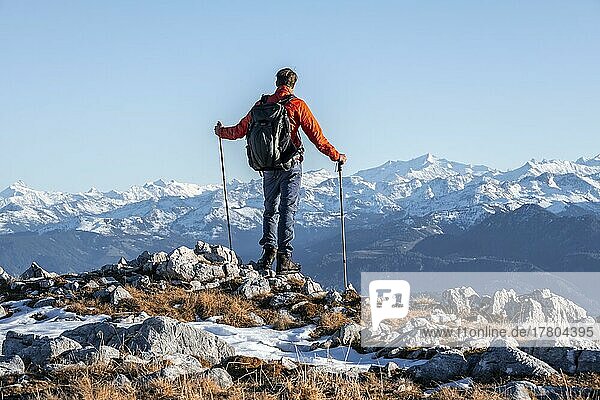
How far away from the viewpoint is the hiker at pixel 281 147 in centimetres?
1566

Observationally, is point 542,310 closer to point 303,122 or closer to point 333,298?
point 333,298

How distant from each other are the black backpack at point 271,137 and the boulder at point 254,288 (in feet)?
9.04

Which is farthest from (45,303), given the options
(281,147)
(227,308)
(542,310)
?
(542,310)

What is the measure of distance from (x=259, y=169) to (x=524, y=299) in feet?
22.0

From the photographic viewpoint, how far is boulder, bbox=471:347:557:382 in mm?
8289

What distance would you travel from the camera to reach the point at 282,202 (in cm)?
1659

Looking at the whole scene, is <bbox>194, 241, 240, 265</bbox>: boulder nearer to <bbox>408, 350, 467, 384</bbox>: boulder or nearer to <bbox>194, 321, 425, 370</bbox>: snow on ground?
<bbox>194, 321, 425, 370</bbox>: snow on ground

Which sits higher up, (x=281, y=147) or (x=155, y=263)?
(x=281, y=147)

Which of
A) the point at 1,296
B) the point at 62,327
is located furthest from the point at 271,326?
the point at 1,296

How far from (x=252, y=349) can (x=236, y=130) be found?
7.33 metres

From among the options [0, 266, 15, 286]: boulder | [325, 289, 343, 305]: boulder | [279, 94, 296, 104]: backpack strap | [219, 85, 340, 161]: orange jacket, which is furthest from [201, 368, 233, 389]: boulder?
[0, 266, 15, 286]: boulder

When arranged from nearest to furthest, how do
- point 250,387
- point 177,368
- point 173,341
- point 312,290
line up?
point 250,387
point 177,368
point 173,341
point 312,290

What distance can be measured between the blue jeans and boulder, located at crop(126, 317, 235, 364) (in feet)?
23.6

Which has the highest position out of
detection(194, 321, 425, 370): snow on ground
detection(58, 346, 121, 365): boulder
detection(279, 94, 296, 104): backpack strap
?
detection(279, 94, 296, 104): backpack strap
